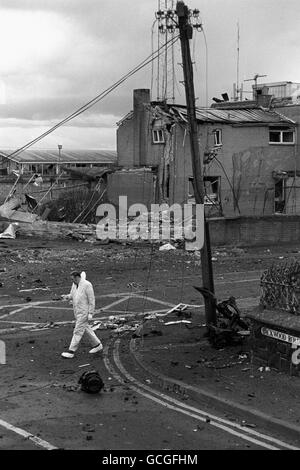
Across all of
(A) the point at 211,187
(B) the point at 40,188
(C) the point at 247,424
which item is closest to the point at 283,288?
(C) the point at 247,424

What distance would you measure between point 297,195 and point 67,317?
26.4m

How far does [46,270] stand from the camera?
24.0 m

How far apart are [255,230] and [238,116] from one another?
403 inches

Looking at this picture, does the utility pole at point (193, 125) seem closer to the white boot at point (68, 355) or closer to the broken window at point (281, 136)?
the white boot at point (68, 355)

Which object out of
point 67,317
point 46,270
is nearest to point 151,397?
point 67,317

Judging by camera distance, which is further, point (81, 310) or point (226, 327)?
point (226, 327)

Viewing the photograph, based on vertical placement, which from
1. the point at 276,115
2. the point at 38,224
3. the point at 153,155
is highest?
the point at 276,115

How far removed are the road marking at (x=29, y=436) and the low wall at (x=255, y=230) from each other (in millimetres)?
22874

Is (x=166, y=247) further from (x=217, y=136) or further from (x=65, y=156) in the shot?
(x=65, y=156)

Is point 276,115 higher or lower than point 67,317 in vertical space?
higher

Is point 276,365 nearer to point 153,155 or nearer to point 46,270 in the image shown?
point 46,270

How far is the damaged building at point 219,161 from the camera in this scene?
124 ft

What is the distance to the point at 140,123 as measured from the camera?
4088cm
